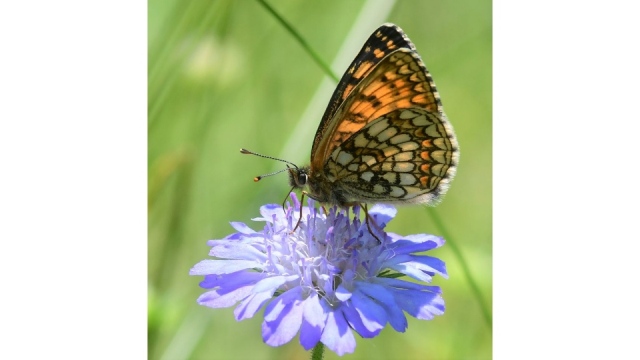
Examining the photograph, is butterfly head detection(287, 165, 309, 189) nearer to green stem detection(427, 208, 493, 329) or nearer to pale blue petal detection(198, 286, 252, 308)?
pale blue petal detection(198, 286, 252, 308)

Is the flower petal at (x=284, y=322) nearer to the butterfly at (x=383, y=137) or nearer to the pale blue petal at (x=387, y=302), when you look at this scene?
the pale blue petal at (x=387, y=302)

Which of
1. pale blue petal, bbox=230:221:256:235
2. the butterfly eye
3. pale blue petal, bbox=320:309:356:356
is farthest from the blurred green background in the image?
pale blue petal, bbox=320:309:356:356

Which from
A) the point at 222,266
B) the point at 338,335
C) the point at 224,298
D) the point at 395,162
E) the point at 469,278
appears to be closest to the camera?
the point at 338,335

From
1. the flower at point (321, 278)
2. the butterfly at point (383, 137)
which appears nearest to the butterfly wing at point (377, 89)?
the butterfly at point (383, 137)

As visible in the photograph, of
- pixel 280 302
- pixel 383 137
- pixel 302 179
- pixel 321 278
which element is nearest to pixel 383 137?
pixel 383 137

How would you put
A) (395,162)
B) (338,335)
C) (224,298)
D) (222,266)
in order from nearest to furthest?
(338,335), (224,298), (222,266), (395,162)

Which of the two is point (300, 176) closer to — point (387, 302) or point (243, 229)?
point (243, 229)
